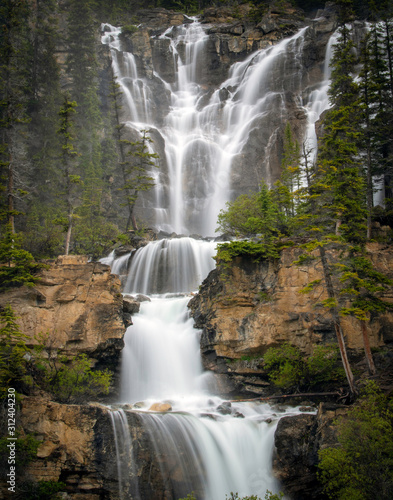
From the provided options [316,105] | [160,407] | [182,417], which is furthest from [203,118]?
[182,417]

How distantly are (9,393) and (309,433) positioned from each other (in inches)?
413

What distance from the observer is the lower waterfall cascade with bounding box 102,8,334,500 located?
1338 centimetres

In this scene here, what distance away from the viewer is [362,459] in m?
10.8

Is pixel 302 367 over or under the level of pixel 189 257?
under

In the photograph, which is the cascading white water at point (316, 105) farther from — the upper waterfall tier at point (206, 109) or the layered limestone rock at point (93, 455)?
the layered limestone rock at point (93, 455)

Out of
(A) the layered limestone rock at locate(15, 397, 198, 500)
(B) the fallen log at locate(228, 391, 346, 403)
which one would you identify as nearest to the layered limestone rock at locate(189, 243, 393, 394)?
(B) the fallen log at locate(228, 391, 346, 403)

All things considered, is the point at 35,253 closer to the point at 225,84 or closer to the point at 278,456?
the point at 278,456

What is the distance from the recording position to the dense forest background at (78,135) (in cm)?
2276

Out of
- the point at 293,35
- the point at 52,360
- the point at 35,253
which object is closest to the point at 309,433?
the point at 52,360

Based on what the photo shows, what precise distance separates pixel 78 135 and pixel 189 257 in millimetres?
21034

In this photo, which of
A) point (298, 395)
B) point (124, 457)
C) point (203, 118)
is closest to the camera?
point (124, 457)

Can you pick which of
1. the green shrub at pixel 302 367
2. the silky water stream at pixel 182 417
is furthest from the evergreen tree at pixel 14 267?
the green shrub at pixel 302 367

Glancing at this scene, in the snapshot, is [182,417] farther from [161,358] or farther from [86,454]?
[161,358]

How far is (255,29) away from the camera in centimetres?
5566
